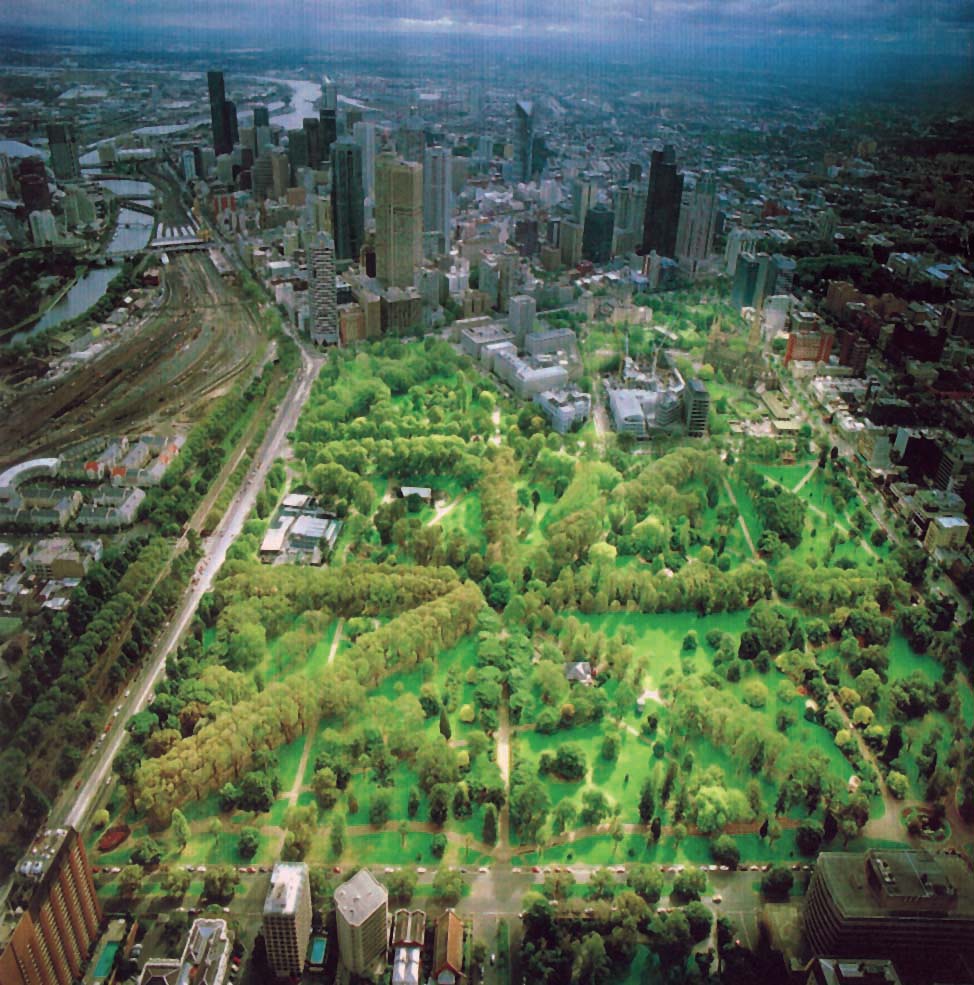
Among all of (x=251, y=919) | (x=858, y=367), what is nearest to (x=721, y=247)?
(x=858, y=367)

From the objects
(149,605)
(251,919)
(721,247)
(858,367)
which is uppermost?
(721,247)

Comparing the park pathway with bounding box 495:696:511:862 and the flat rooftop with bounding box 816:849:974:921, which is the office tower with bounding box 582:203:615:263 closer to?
the park pathway with bounding box 495:696:511:862

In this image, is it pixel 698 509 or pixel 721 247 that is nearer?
pixel 698 509

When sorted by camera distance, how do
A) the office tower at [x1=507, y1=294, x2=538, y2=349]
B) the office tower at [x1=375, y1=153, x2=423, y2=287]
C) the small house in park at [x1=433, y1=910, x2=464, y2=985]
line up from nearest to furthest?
the small house in park at [x1=433, y1=910, x2=464, y2=985] < the office tower at [x1=507, y1=294, x2=538, y2=349] < the office tower at [x1=375, y1=153, x2=423, y2=287]

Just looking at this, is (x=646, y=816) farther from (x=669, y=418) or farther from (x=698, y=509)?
(x=669, y=418)

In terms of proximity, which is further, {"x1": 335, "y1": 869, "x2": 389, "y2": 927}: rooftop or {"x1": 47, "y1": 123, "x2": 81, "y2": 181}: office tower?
{"x1": 47, "y1": 123, "x2": 81, "y2": 181}: office tower

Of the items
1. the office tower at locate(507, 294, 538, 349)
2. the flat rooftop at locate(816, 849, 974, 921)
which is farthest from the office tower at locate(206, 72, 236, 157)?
the flat rooftop at locate(816, 849, 974, 921)
